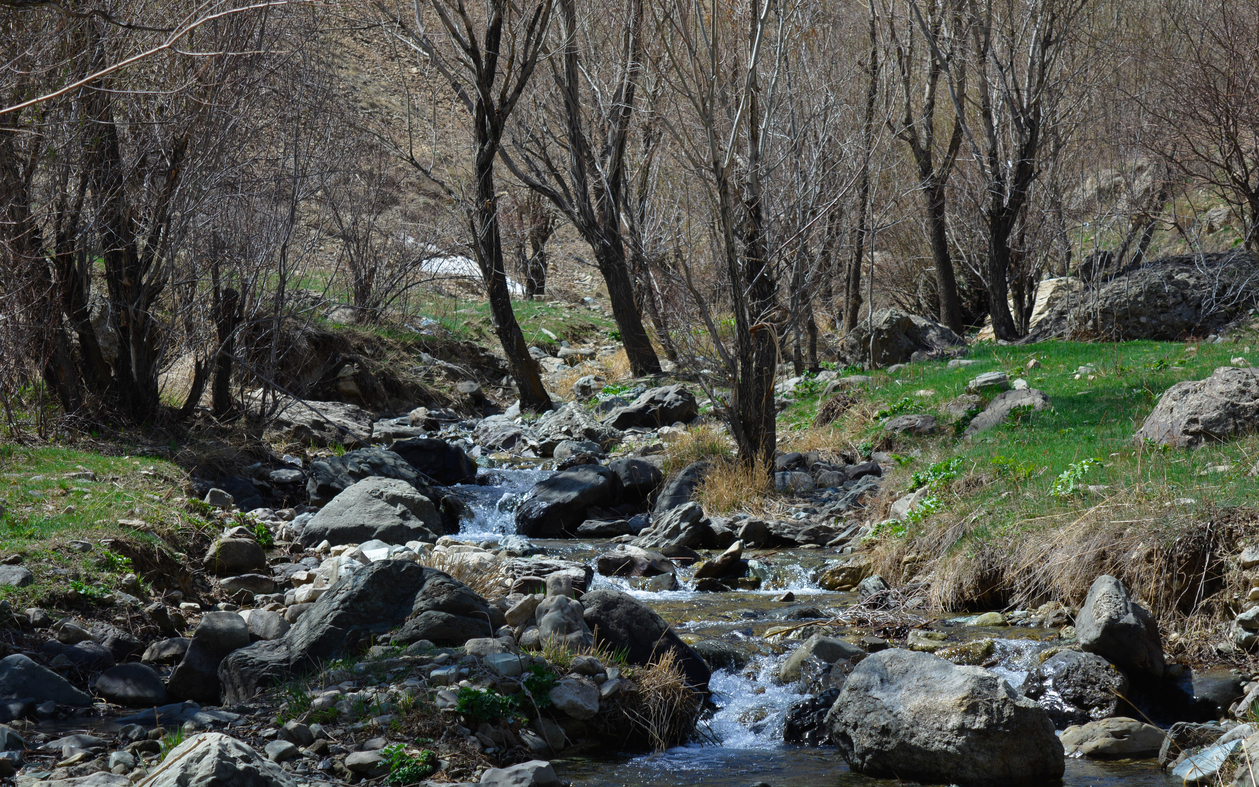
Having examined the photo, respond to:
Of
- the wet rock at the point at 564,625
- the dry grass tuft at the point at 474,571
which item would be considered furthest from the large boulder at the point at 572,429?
the wet rock at the point at 564,625

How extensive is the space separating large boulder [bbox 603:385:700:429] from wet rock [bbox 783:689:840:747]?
324 inches

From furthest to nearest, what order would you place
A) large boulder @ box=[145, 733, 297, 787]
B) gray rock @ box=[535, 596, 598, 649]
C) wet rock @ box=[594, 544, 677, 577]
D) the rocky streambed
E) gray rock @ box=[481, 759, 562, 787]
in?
wet rock @ box=[594, 544, 677, 577] < gray rock @ box=[535, 596, 598, 649] < the rocky streambed < gray rock @ box=[481, 759, 562, 787] < large boulder @ box=[145, 733, 297, 787]

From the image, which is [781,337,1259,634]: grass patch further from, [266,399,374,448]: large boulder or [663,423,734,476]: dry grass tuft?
[266,399,374,448]: large boulder

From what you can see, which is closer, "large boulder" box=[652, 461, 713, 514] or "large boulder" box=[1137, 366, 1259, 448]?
"large boulder" box=[1137, 366, 1259, 448]

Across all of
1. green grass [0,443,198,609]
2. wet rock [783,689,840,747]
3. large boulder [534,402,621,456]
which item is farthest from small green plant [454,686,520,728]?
large boulder [534,402,621,456]

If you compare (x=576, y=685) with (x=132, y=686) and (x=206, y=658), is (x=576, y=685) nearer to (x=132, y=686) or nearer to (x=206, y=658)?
(x=206, y=658)

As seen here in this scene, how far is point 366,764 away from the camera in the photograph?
387 cm

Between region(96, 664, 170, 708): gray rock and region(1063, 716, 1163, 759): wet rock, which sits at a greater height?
region(96, 664, 170, 708): gray rock

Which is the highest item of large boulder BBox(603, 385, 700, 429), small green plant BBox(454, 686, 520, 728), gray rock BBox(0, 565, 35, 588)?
large boulder BBox(603, 385, 700, 429)

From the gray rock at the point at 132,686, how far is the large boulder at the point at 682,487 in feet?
17.2

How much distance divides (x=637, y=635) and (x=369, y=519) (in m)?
3.61

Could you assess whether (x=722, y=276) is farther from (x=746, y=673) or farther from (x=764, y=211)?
(x=746, y=673)

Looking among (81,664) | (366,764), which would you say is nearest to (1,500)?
(81,664)

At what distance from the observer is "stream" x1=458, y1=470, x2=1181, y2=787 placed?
416 cm
